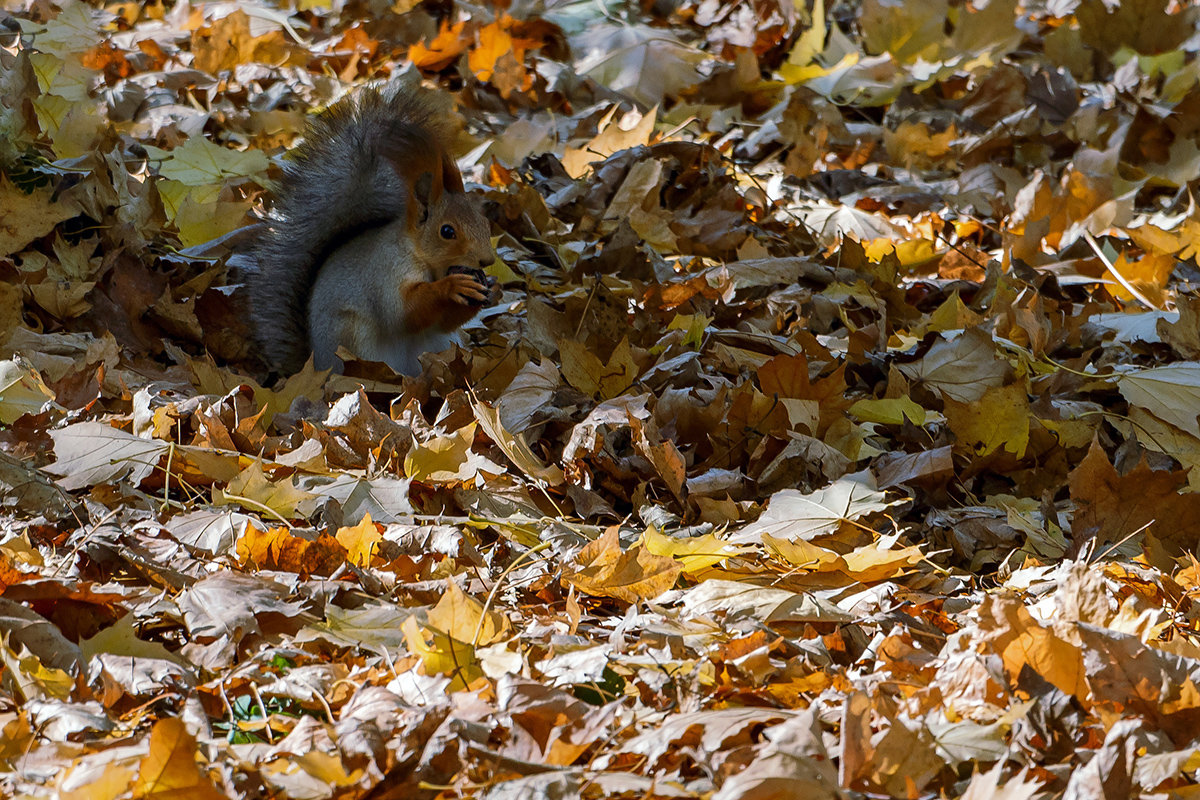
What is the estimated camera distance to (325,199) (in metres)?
2.53

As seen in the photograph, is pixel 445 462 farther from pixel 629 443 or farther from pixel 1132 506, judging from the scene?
pixel 1132 506

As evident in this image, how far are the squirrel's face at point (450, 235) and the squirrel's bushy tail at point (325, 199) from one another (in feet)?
0.22

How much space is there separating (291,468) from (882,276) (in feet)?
4.92

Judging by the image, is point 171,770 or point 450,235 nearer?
point 171,770

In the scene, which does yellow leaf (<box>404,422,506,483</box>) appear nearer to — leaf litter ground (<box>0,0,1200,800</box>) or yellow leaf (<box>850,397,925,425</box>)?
leaf litter ground (<box>0,0,1200,800</box>)

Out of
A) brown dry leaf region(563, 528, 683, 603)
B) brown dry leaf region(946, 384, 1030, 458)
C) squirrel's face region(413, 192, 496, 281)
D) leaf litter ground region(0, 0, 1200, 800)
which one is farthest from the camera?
squirrel's face region(413, 192, 496, 281)

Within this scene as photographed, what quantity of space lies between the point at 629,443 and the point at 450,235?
2.40 ft

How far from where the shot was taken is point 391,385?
248 centimetres

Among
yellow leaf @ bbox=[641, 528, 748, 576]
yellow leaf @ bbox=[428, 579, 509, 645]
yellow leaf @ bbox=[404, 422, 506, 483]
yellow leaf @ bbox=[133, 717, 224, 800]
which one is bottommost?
yellow leaf @ bbox=[404, 422, 506, 483]

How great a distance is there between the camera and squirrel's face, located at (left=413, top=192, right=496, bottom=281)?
2.58 metres

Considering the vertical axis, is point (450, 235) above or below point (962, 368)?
above

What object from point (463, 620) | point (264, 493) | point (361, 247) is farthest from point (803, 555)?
point (361, 247)

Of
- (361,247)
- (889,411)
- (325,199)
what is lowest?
(889,411)

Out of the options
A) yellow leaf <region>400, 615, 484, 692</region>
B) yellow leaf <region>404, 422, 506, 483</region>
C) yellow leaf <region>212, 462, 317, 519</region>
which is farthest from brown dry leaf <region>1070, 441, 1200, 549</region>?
yellow leaf <region>212, 462, 317, 519</region>
